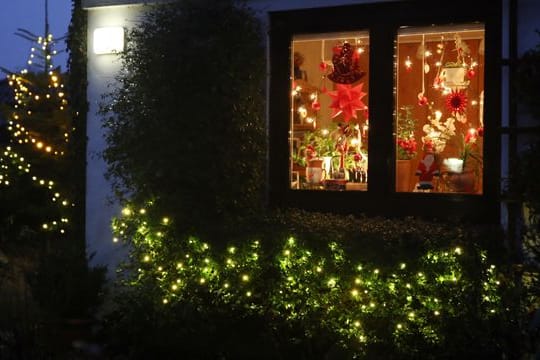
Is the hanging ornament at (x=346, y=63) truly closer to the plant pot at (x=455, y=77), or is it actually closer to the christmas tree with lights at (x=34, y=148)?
the plant pot at (x=455, y=77)

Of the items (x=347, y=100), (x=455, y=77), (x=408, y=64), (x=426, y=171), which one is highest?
(x=408, y=64)

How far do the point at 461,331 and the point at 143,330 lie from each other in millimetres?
2937

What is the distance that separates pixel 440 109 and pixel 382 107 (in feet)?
2.40

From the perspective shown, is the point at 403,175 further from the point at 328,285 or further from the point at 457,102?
the point at 328,285

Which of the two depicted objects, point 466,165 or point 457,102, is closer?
point 466,165

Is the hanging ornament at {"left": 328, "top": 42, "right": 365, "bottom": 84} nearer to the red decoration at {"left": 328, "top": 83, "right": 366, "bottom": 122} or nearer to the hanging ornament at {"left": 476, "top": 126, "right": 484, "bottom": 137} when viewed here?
the red decoration at {"left": 328, "top": 83, "right": 366, "bottom": 122}

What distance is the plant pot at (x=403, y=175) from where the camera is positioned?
688 centimetres

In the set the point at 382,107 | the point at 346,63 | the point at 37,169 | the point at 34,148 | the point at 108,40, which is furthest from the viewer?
the point at 37,169

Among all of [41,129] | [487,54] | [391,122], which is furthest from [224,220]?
[41,129]

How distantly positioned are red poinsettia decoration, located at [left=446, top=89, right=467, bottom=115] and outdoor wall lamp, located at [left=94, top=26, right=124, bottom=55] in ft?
11.3

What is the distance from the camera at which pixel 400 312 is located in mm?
5496

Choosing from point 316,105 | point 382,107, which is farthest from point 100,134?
point 382,107

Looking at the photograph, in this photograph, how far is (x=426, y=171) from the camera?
696 cm

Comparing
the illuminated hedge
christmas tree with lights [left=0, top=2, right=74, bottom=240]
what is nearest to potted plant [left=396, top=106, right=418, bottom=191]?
the illuminated hedge
